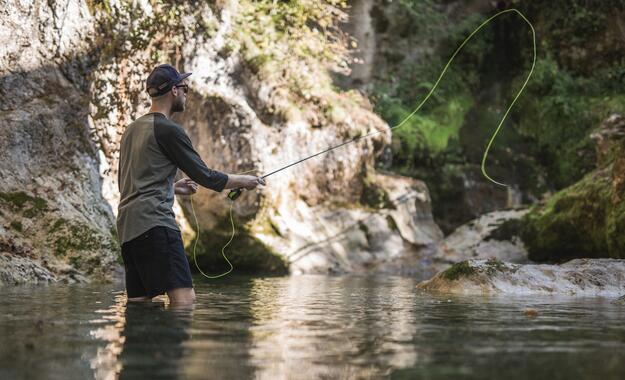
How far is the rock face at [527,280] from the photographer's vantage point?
7.46 m

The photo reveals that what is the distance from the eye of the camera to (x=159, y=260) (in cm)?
548

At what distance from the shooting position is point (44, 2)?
10.0 m

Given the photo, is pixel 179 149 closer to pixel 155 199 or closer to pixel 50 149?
pixel 155 199

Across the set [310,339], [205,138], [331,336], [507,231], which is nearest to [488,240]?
[507,231]

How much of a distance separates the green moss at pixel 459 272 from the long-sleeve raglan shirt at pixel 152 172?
3.06 m

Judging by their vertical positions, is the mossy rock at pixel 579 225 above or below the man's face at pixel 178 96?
below

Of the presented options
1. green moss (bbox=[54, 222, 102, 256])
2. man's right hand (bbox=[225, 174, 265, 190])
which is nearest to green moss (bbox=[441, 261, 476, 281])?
man's right hand (bbox=[225, 174, 265, 190])

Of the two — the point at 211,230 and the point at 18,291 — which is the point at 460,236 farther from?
the point at 18,291

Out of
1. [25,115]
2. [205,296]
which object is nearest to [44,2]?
[25,115]

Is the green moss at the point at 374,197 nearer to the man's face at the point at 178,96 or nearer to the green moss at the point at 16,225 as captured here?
the green moss at the point at 16,225

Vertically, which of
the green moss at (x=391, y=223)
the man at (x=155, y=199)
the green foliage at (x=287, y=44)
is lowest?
the man at (x=155, y=199)

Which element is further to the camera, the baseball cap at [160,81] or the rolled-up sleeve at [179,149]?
the baseball cap at [160,81]

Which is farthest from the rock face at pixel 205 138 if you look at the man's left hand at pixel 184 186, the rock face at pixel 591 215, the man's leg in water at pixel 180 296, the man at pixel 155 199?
the man's leg in water at pixel 180 296

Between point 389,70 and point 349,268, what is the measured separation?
320 inches
